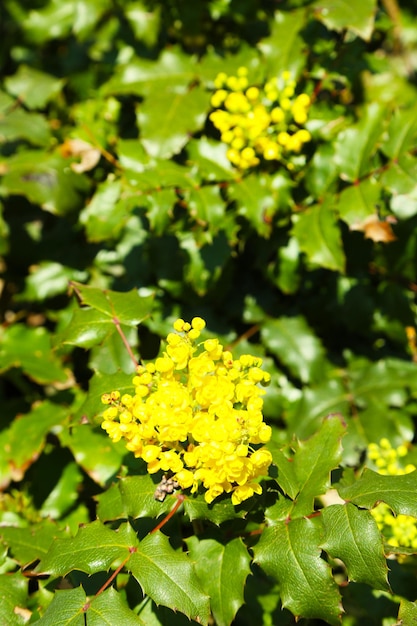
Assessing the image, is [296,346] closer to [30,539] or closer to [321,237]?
[321,237]

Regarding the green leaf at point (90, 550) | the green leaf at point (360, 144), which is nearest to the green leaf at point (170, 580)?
the green leaf at point (90, 550)

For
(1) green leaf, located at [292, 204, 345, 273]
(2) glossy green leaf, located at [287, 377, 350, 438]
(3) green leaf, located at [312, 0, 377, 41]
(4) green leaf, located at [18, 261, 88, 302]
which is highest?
(3) green leaf, located at [312, 0, 377, 41]

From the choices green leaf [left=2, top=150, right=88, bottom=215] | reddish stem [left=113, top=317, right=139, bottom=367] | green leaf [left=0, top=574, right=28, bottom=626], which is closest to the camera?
green leaf [left=0, top=574, right=28, bottom=626]

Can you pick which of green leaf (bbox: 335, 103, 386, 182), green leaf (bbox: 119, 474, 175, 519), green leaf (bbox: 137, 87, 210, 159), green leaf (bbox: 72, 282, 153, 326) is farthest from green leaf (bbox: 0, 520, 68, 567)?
green leaf (bbox: 335, 103, 386, 182)

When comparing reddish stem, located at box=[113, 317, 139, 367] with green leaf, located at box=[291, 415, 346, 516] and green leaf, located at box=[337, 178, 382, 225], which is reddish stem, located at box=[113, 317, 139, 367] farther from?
green leaf, located at box=[337, 178, 382, 225]

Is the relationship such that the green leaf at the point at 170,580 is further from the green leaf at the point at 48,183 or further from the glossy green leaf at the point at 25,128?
the glossy green leaf at the point at 25,128

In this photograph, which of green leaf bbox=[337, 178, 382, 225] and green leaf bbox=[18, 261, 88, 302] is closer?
green leaf bbox=[337, 178, 382, 225]

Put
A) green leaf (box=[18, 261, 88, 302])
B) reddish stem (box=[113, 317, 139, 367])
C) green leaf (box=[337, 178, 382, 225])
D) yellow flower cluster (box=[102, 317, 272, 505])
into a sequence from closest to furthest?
yellow flower cluster (box=[102, 317, 272, 505]) < reddish stem (box=[113, 317, 139, 367]) < green leaf (box=[337, 178, 382, 225]) < green leaf (box=[18, 261, 88, 302])

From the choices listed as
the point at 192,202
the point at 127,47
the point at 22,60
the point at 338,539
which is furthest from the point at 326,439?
the point at 22,60
